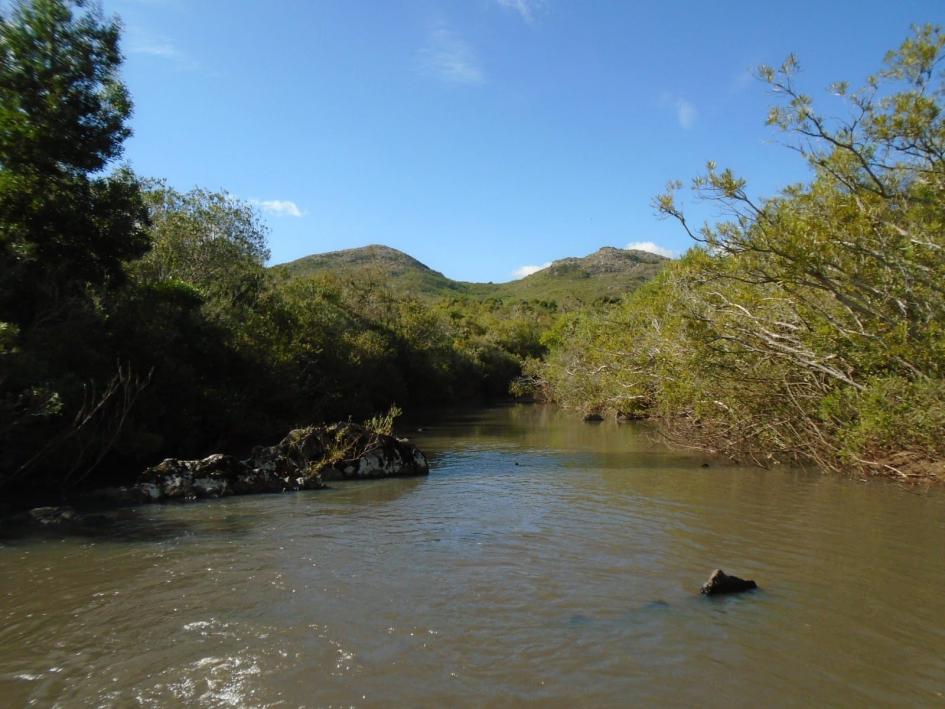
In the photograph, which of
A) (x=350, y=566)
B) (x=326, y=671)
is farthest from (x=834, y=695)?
(x=350, y=566)

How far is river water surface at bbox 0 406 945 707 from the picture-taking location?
6.21 m

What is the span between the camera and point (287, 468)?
1762cm

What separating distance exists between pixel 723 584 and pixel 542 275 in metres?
179

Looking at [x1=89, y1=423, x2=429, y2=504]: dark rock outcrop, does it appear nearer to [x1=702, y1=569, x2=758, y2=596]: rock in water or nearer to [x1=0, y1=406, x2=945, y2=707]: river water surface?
[x1=0, y1=406, x2=945, y2=707]: river water surface

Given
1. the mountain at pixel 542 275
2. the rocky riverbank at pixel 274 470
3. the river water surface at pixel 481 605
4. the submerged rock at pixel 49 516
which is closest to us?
the river water surface at pixel 481 605

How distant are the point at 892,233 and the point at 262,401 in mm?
22888

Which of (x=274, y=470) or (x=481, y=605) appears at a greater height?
(x=274, y=470)

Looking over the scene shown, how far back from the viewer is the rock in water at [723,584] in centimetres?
865

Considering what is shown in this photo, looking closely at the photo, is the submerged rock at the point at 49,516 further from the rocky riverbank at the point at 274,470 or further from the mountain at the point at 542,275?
the mountain at the point at 542,275

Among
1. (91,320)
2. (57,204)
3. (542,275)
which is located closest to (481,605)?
(91,320)

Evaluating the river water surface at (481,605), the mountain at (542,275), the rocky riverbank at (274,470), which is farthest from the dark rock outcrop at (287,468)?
the mountain at (542,275)

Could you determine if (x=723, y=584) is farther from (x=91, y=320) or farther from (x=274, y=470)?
(x=91, y=320)

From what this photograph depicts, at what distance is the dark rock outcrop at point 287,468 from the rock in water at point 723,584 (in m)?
11.2

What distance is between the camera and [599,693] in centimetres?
604
